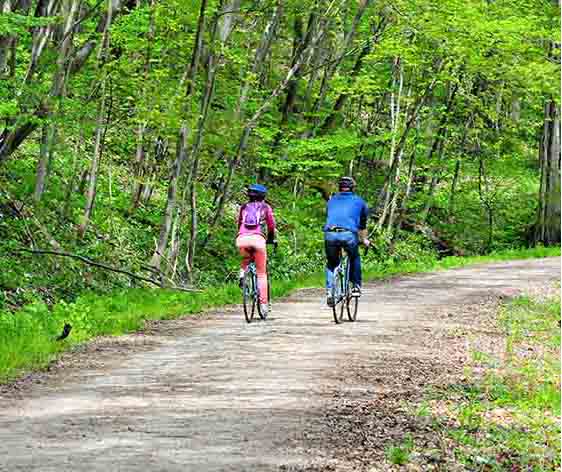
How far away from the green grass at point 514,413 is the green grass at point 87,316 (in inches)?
19.1

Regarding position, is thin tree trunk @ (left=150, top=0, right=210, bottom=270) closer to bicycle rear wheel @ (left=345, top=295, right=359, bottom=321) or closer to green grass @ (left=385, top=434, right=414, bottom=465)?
bicycle rear wheel @ (left=345, top=295, right=359, bottom=321)

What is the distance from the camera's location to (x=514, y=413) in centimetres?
856

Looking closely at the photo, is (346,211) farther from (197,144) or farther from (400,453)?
(400,453)

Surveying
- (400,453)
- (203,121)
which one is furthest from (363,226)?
(400,453)

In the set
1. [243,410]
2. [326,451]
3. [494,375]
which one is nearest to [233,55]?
[494,375]

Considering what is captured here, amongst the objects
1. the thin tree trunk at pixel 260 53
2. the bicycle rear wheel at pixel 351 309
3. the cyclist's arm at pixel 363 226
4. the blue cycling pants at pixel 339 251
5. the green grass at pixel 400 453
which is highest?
the thin tree trunk at pixel 260 53

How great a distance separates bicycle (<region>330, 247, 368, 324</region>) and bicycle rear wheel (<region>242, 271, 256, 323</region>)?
1.16 meters

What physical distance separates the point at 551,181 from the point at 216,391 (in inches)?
1182

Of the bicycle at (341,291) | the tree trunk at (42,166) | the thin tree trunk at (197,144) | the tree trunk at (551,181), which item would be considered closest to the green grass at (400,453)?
the bicycle at (341,291)

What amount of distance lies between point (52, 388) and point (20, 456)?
313 centimetres

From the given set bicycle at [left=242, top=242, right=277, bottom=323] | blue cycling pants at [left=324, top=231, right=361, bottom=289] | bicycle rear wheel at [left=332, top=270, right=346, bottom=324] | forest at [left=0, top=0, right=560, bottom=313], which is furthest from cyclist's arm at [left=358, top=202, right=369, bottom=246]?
forest at [left=0, top=0, right=560, bottom=313]

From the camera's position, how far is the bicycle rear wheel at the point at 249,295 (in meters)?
15.2

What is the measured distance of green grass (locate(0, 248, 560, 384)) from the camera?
1138 centimetres

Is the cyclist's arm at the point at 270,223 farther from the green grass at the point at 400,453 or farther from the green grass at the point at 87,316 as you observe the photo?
the green grass at the point at 400,453
